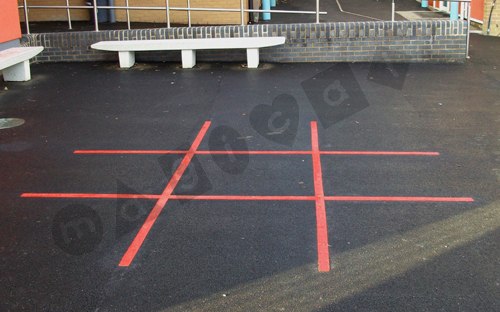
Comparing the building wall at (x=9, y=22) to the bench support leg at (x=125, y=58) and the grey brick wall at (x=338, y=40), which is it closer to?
the grey brick wall at (x=338, y=40)

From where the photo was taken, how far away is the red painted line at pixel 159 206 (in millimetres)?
5980

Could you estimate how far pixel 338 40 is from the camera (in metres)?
14.5

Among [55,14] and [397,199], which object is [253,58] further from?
[397,199]

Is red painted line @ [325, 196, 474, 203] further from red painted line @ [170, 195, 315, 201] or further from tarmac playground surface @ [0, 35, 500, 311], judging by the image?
red painted line @ [170, 195, 315, 201]

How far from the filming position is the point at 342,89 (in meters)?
12.1

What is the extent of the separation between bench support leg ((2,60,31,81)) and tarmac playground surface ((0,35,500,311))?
135 cm

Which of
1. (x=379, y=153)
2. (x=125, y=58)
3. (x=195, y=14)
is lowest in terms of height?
(x=379, y=153)

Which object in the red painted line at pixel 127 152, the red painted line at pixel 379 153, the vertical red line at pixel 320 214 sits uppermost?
the red painted line at pixel 127 152

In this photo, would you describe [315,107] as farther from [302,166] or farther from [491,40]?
[491,40]

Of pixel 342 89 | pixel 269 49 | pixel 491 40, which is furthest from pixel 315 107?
pixel 491 40

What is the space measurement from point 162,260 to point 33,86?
826 centimetres

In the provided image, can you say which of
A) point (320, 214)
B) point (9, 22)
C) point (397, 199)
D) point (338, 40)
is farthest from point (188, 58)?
point (320, 214)

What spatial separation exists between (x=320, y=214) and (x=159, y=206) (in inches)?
66.5

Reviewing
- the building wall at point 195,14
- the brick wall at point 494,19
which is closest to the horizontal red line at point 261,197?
the building wall at point 195,14
